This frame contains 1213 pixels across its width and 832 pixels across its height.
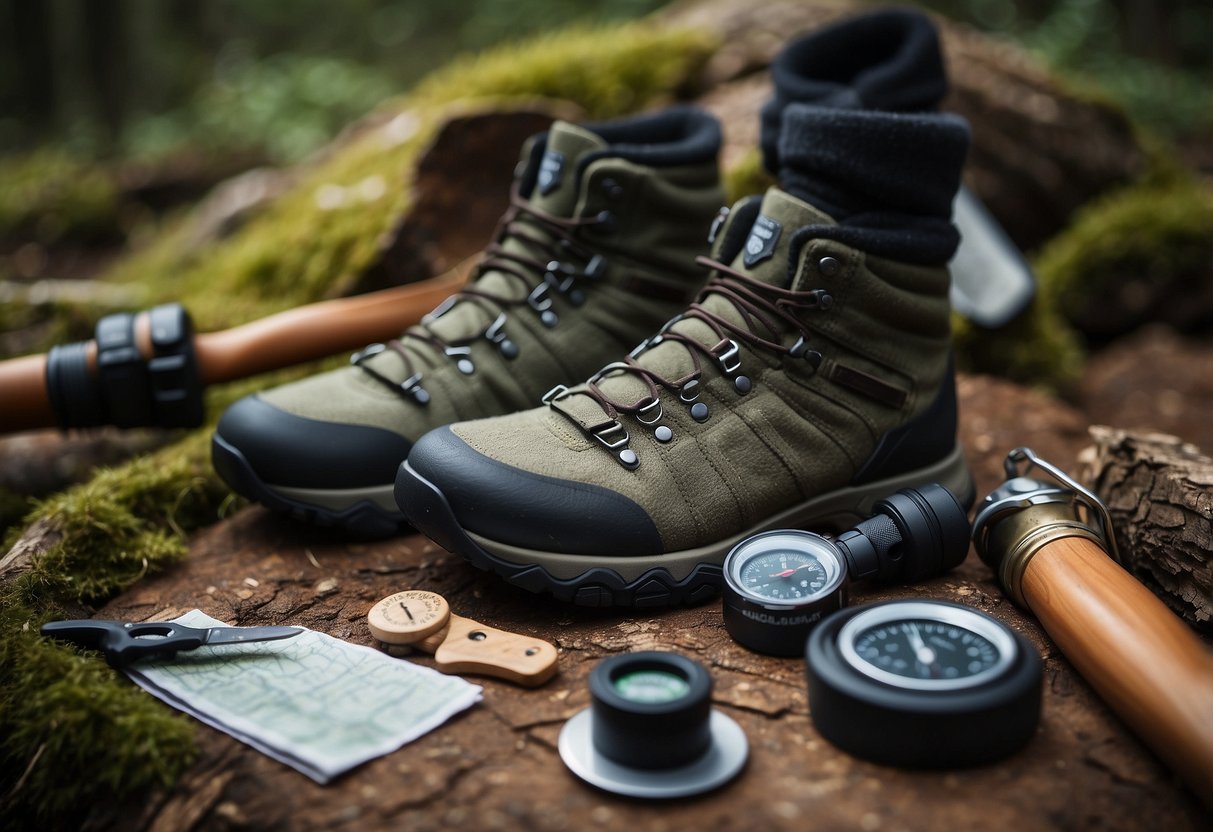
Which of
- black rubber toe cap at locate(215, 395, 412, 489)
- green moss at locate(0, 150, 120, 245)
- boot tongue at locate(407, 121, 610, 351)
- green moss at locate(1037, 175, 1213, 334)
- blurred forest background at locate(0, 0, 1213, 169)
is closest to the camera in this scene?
black rubber toe cap at locate(215, 395, 412, 489)

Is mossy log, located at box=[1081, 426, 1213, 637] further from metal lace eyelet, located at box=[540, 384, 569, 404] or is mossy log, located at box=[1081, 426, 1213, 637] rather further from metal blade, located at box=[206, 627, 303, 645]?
metal blade, located at box=[206, 627, 303, 645]

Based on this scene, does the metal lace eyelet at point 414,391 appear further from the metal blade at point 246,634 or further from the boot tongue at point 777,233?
the boot tongue at point 777,233

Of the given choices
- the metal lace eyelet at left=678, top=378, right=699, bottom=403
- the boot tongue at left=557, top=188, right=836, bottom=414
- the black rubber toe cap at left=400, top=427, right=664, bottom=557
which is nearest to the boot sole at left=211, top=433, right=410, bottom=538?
the black rubber toe cap at left=400, top=427, right=664, bottom=557

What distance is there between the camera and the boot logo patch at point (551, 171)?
101 inches

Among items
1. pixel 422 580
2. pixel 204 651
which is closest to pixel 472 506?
pixel 422 580

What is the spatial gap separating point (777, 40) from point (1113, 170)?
6.04 ft

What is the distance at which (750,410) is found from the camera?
2133 mm

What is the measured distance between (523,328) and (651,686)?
118 centimetres

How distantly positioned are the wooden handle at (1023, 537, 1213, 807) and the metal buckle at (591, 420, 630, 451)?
2.82 feet

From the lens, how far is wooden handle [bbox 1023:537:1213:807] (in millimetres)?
1469

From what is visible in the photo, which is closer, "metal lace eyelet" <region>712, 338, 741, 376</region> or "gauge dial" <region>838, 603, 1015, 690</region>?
"gauge dial" <region>838, 603, 1015, 690</region>

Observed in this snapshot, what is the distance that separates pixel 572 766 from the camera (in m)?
1.55

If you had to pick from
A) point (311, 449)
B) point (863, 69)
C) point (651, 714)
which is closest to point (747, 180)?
point (863, 69)

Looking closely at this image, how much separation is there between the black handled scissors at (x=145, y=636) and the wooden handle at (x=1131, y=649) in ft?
4.78
